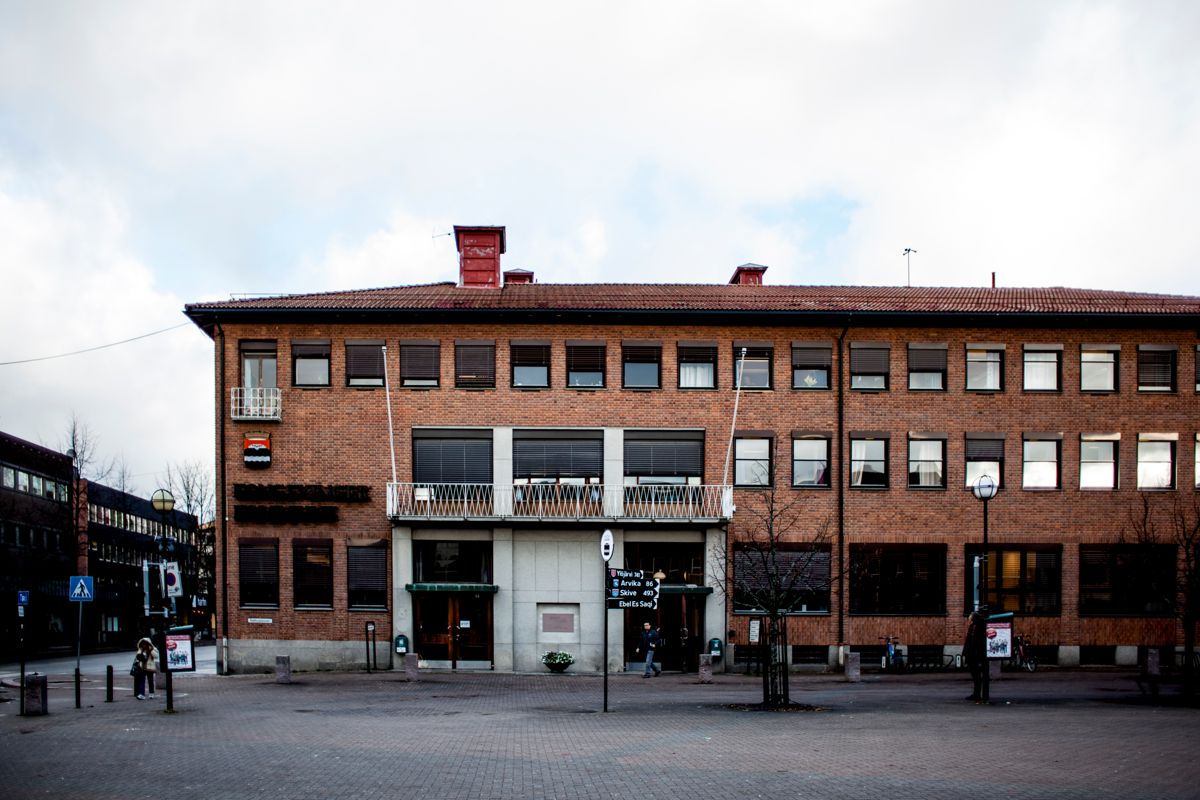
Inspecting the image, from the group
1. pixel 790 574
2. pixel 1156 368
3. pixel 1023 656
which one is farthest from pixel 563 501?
pixel 1156 368

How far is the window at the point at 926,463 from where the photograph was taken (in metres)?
35.6

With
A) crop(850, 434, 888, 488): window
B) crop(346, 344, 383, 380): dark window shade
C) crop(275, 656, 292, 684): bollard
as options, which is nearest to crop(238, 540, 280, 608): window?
crop(275, 656, 292, 684): bollard

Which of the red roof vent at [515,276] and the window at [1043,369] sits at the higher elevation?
the red roof vent at [515,276]

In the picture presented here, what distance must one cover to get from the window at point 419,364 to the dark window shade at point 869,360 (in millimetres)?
13215

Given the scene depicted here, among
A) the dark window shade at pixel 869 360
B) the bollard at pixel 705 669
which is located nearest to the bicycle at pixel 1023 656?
the dark window shade at pixel 869 360

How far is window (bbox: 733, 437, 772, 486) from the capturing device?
3544 centimetres

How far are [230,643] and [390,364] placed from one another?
9.85 metres

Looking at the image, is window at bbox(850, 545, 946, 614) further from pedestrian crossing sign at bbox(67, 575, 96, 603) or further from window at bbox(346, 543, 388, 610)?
pedestrian crossing sign at bbox(67, 575, 96, 603)

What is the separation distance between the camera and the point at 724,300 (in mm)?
36531

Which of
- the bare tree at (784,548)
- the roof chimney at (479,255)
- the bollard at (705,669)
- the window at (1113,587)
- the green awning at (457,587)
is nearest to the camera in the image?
the bollard at (705,669)

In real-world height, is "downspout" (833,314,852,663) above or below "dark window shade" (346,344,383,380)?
below

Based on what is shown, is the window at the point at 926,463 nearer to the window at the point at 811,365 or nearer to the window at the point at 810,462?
the window at the point at 810,462

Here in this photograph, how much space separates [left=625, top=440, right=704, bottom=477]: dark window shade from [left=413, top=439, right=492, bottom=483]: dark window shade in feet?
14.9

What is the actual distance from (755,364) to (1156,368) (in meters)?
13.0
